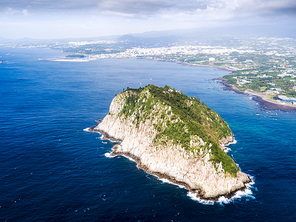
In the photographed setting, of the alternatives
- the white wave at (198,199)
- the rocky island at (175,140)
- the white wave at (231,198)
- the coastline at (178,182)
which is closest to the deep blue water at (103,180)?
the white wave at (231,198)

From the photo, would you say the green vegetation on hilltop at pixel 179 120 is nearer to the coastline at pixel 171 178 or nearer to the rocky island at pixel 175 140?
the rocky island at pixel 175 140

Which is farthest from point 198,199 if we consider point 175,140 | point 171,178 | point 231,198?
point 175,140

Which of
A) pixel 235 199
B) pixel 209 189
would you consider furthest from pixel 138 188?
pixel 235 199

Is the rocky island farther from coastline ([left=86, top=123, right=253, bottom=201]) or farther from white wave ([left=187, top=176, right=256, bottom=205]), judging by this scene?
white wave ([left=187, top=176, right=256, bottom=205])

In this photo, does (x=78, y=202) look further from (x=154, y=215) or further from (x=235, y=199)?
(x=235, y=199)

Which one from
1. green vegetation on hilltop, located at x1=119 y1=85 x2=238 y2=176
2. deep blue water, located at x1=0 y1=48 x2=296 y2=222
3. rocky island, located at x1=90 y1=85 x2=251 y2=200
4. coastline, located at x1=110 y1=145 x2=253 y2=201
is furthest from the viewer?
green vegetation on hilltop, located at x1=119 y1=85 x2=238 y2=176

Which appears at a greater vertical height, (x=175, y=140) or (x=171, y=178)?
(x=175, y=140)

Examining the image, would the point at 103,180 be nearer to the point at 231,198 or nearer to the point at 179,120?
the point at 179,120

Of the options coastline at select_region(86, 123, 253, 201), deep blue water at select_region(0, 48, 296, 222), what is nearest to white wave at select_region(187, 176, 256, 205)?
coastline at select_region(86, 123, 253, 201)
